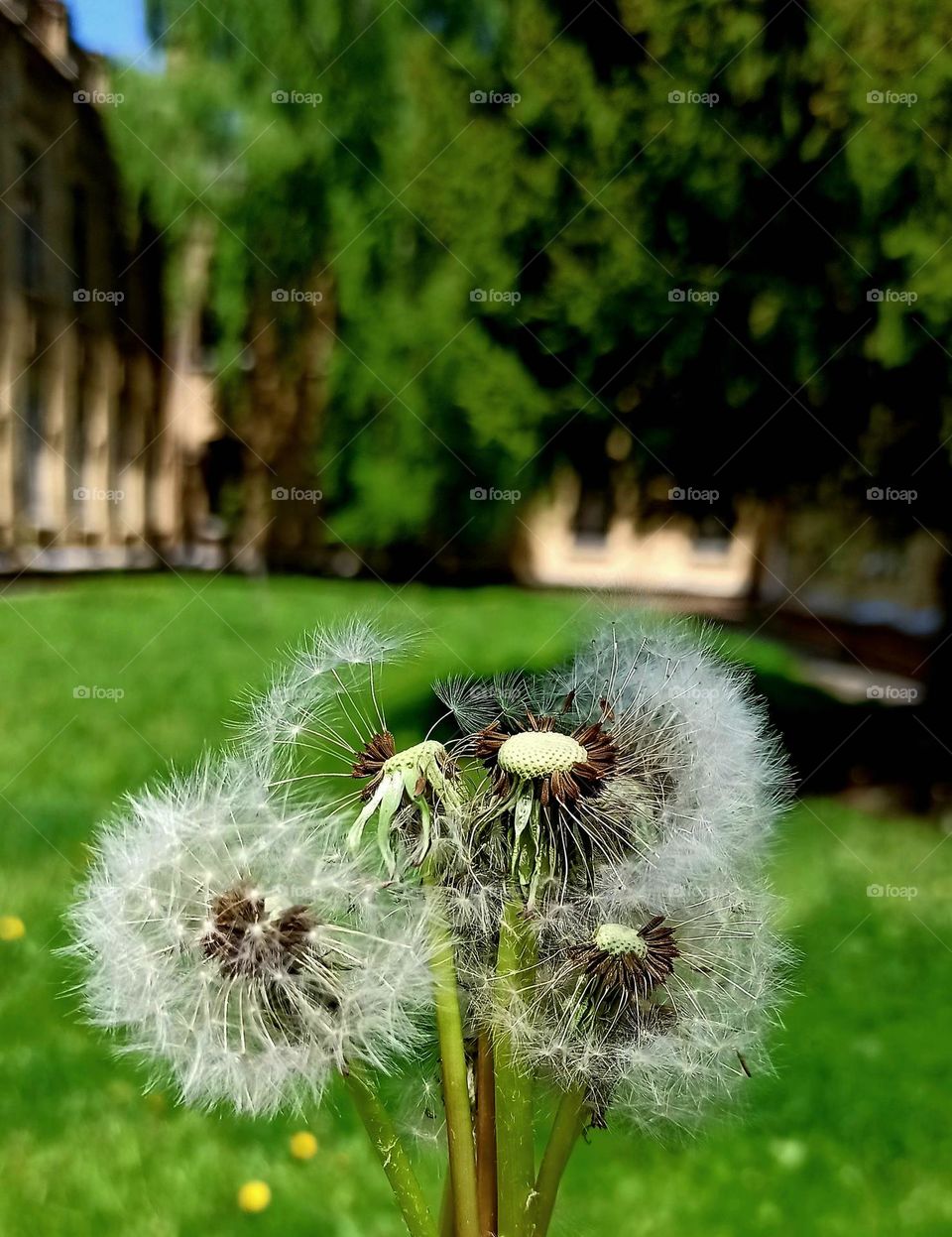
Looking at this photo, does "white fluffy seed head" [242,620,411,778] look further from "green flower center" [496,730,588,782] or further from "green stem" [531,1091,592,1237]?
"green stem" [531,1091,592,1237]

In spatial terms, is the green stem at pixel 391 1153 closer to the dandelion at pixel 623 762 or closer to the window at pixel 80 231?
the dandelion at pixel 623 762

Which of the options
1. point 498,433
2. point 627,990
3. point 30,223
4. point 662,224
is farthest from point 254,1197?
point 30,223

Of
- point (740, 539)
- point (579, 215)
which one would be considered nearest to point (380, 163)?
point (579, 215)

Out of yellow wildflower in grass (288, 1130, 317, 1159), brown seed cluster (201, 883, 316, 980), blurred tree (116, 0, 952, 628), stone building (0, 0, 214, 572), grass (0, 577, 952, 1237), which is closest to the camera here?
brown seed cluster (201, 883, 316, 980)

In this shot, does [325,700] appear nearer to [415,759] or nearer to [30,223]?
[415,759]

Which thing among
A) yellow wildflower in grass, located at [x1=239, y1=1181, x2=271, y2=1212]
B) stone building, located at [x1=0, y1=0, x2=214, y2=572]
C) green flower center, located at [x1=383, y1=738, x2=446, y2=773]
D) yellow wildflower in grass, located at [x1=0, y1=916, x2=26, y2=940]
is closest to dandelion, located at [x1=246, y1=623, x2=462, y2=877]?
green flower center, located at [x1=383, y1=738, x2=446, y2=773]

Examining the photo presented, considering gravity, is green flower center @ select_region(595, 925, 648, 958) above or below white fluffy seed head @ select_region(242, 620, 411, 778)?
below

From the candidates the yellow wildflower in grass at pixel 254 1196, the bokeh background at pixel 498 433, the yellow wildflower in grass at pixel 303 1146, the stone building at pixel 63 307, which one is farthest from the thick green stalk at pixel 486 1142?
the stone building at pixel 63 307
